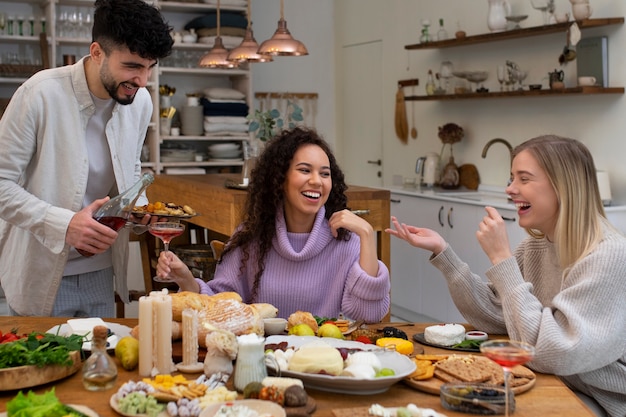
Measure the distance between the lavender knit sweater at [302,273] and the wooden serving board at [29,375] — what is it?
796 mm

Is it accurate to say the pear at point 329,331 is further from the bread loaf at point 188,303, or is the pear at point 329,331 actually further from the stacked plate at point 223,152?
the stacked plate at point 223,152

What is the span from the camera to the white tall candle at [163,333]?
78.8 inches

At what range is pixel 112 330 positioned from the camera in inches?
93.7

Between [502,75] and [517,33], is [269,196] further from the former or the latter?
[502,75]

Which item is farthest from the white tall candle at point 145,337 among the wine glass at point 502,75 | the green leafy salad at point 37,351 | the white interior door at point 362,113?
the white interior door at point 362,113

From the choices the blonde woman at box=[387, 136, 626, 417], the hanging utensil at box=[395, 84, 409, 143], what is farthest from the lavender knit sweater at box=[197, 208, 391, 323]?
the hanging utensil at box=[395, 84, 409, 143]

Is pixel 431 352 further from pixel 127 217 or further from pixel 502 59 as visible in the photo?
pixel 502 59

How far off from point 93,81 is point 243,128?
4.80 meters

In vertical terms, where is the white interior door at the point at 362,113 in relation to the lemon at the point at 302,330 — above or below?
above

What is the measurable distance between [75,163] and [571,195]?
1.61 m

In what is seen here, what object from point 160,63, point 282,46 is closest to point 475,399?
point 282,46

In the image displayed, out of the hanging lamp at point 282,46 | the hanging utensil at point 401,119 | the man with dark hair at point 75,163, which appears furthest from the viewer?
the hanging utensil at point 401,119

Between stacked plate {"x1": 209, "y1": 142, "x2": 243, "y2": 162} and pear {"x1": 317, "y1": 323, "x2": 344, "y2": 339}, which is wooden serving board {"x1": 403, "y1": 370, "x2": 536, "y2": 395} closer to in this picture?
Answer: pear {"x1": 317, "y1": 323, "x2": 344, "y2": 339}

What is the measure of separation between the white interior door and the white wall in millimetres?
116
